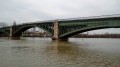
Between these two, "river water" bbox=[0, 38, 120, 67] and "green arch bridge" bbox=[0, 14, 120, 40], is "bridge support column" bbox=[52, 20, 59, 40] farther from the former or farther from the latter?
"river water" bbox=[0, 38, 120, 67]

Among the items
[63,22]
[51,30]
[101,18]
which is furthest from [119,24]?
[51,30]

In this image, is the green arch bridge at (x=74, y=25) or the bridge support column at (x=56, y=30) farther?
the bridge support column at (x=56, y=30)

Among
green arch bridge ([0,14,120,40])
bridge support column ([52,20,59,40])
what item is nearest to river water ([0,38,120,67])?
green arch bridge ([0,14,120,40])

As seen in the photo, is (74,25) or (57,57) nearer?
(57,57)

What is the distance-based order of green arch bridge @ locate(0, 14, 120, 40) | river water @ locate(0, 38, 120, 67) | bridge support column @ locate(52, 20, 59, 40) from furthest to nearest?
bridge support column @ locate(52, 20, 59, 40)
green arch bridge @ locate(0, 14, 120, 40)
river water @ locate(0, 38, 120, 67)

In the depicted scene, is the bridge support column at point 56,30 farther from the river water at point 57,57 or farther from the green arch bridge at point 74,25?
the river water at point 57,57

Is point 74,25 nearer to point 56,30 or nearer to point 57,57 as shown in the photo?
point 56,30

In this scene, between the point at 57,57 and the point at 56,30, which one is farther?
the point at 56,30

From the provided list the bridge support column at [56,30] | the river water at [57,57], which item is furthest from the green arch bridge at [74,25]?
the river water at [57,57]

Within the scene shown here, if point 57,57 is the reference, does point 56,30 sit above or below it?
above

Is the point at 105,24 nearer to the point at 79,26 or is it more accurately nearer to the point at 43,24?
the point at 79,26

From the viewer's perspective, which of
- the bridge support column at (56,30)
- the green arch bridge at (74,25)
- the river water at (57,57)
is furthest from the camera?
the bridge support column at (56,30)

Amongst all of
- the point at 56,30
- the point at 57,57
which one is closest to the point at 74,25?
the point at 56,30

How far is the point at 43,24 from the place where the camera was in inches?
3066
